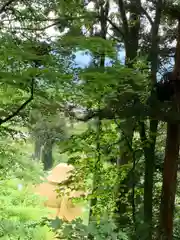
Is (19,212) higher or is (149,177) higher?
(149,177)

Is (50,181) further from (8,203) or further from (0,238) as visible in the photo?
(0,238)

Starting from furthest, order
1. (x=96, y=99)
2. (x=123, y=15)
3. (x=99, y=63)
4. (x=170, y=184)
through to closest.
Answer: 1. (x=123, y=15)
2. (x=96, y=99)
3. (x=99, y=63)
4. (x=170, y=184)

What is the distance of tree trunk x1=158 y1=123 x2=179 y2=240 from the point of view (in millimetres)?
2709

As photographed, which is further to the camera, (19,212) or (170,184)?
(19,212)

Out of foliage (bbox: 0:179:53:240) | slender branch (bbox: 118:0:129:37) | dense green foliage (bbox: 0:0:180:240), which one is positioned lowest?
foliage (bbox: 0:179:53:240)

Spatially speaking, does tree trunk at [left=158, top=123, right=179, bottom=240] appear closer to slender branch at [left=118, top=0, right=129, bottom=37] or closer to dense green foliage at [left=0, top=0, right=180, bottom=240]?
dense green foliage at [left=0, top=0, right=180, bottom=240]

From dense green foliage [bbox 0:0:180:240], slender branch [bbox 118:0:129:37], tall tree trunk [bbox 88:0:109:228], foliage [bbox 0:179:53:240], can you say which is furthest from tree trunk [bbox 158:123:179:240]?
foliage [bbox 0:179:53:240]

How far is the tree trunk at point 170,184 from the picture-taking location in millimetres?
2709

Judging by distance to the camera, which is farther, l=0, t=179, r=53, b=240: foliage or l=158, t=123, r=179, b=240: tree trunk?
l=0, t=179, r=53, b=240: foliage

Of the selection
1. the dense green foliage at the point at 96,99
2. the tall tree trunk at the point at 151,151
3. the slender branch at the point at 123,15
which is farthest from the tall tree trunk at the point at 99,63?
the tall tree trunk at the point at 151,151

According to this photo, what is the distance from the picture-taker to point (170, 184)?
8.96ft

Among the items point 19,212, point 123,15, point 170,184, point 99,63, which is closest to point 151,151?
point 170,184

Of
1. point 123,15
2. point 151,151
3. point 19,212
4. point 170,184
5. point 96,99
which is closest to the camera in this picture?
point 170,184

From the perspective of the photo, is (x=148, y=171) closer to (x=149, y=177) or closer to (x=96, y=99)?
(x=149, y=177)
